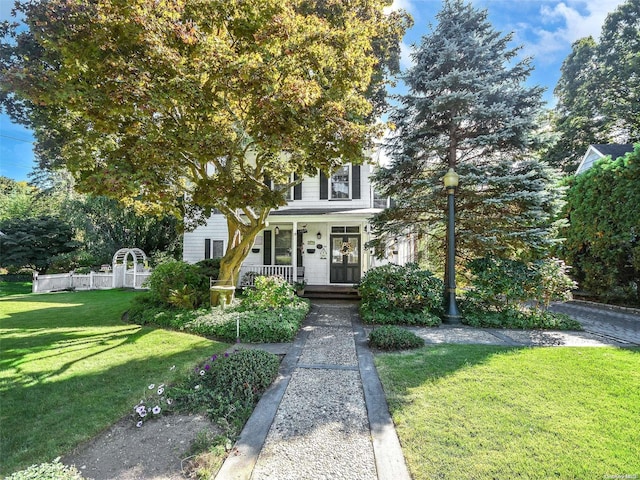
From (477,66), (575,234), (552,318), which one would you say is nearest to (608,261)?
(575,234)

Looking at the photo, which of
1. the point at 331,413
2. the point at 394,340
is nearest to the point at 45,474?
the point at 331,413

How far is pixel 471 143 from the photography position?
8305 mm

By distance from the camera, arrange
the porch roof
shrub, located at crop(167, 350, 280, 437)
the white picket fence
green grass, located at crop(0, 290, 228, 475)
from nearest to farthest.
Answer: green grass, located at crop(0, 290, 228, 475) < shrub, located at crop(167, 350, 280, 437) < the porch roof < the white picket fence

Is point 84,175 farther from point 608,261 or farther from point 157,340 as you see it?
point 608,261

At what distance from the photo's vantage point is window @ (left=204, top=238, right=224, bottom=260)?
1373 cm

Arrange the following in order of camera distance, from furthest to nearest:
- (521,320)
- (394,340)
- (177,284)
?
(177,284)
(521,320)
(394,340)

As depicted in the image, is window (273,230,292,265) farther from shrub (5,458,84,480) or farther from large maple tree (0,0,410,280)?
shrub (5,458,84,480)

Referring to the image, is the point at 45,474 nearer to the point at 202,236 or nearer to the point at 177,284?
the point at 177,284

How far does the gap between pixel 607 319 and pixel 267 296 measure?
8954 mm

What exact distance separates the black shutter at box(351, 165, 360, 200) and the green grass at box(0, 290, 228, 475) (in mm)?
8273

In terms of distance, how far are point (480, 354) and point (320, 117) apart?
499 centimetres

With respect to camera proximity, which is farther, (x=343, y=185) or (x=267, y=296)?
(x=343, y=185)

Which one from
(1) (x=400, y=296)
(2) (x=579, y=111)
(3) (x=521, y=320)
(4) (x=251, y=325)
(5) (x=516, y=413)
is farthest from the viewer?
(2) (x=579, y=111)

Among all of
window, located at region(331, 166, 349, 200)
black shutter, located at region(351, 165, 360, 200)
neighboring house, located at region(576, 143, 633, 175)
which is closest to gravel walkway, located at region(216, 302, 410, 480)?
black shutter, located at region(351, 165, 360, 200)
